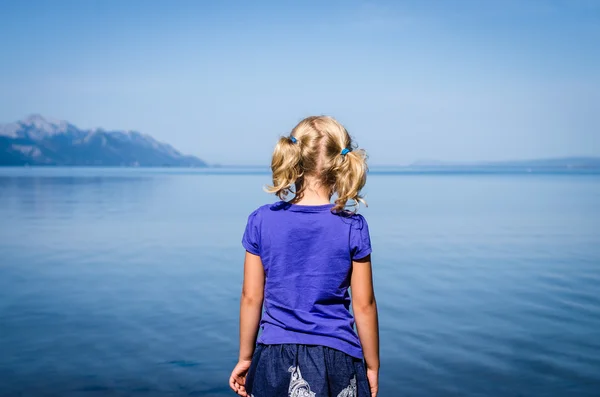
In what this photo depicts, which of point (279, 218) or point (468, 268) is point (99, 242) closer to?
point (468, 268)

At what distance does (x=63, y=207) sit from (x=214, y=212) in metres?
5.92

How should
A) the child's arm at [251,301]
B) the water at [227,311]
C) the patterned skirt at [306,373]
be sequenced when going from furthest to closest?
the water at [227,311], the child's arm at [251,301], the patterned skirt at [306,373]

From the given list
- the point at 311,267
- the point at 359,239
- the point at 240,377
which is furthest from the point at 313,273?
the point at 240,377

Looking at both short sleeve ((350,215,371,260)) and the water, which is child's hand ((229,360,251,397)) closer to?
short sleeve ((350,215,371,260))

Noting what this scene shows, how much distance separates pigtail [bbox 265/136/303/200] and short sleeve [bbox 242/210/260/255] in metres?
0.16

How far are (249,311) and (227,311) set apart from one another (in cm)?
490

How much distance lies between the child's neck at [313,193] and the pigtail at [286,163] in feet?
0.18

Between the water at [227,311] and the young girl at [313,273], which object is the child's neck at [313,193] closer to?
the young girl at [313,273]

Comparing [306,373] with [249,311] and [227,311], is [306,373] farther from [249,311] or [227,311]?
[227,311]

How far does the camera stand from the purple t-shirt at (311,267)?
245cm

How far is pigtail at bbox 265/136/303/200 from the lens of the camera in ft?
8.34

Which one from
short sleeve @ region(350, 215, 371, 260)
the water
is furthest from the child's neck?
the water

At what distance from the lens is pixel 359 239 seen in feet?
8.03

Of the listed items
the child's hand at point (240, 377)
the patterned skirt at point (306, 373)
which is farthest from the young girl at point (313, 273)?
the child's hand at point (240, 377)
